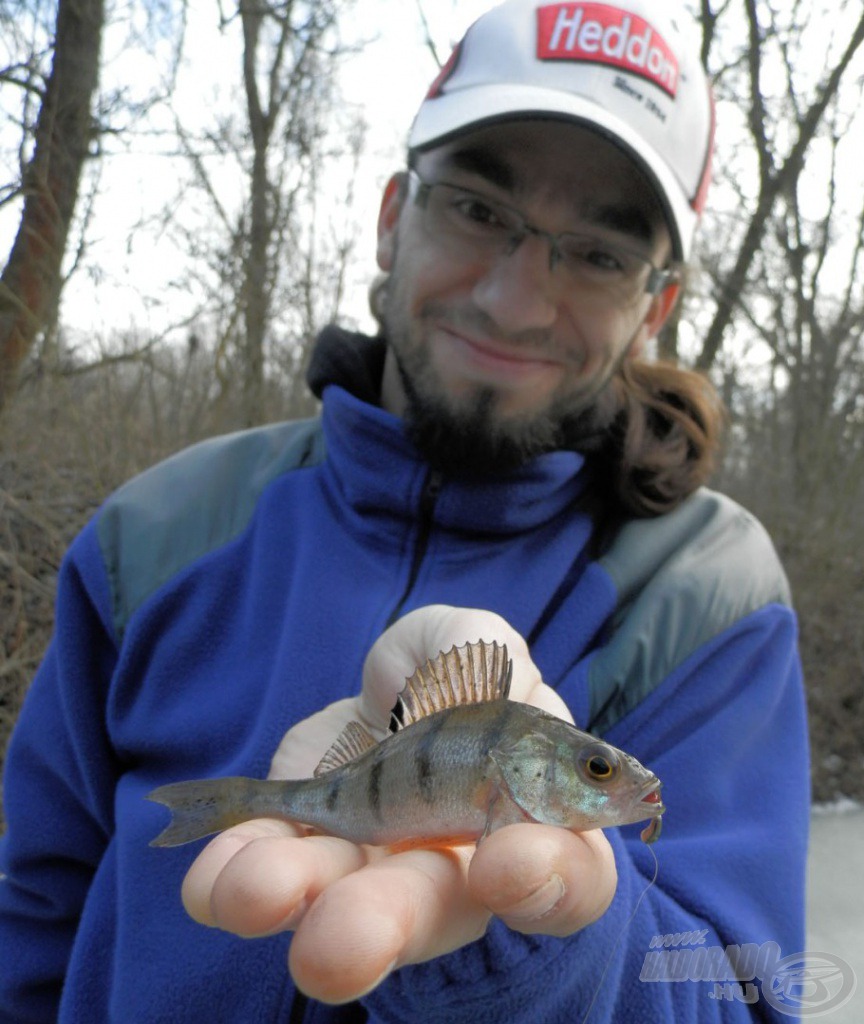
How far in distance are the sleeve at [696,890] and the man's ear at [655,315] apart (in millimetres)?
981

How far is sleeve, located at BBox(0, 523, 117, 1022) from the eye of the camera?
2.07 meters

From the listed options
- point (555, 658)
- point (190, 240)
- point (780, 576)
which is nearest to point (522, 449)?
point (555, 658)

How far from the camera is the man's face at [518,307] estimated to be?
214cm

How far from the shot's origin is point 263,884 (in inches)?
37.9

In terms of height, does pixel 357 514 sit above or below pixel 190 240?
below

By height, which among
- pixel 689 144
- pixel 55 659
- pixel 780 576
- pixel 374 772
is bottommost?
pixel 55 659

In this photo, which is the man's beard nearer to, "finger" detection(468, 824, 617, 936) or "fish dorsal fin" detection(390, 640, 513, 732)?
"fish dorsal fin" detection(390, 640, 513, 732)

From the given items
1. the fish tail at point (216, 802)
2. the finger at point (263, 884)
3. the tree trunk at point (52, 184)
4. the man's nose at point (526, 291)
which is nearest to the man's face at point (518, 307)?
the man's nose at point (526, 291)

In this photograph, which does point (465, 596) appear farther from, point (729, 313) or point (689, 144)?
point (729, 313)

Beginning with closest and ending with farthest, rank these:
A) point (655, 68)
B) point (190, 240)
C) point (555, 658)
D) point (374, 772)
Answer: point (374, 772), point (555, 658), point (655, 68), point (190, 240)

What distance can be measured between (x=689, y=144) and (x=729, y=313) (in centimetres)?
797

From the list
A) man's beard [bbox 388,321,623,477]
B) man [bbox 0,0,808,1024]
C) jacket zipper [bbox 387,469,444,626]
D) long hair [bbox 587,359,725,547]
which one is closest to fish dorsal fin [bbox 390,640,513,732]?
man [bbox 0,0,808,1024]

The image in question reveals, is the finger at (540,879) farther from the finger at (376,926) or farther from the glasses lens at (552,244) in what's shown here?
the glasses lens at (552,244)

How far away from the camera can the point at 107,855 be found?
1986 millimetres
